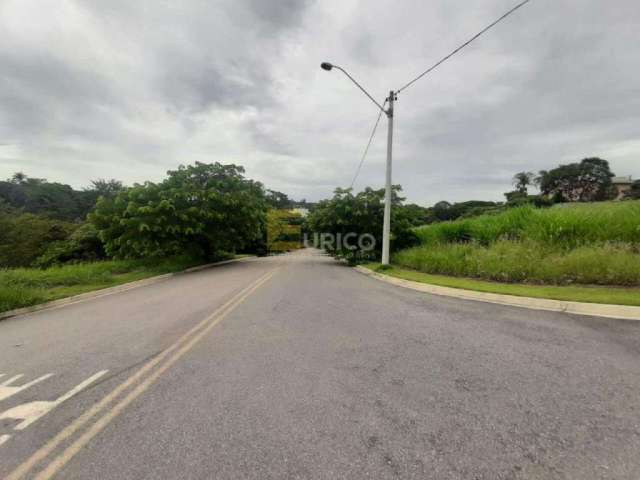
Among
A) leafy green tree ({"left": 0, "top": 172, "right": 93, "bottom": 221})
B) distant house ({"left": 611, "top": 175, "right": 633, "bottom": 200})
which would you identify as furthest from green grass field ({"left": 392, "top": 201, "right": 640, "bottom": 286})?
Result: distant house ({"left": 611, "top": 175, "right": 633, "bottom": 200})

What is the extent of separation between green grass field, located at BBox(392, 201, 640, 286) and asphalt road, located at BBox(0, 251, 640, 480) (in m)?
3.06

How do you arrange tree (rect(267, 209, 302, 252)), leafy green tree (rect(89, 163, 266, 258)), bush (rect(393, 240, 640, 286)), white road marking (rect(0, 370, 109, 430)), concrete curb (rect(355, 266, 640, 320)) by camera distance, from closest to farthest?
white road marking (rect(0, 370, 109, 430)) < concrete curb (rect(355, 266, 640, 320)) < bush (rect(393, 240, 640, 286)) < leafy green tree (rect(89, 163, 266, 258)) < tree (rect(267, 209, 302, 252))

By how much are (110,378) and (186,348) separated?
37.8 inches

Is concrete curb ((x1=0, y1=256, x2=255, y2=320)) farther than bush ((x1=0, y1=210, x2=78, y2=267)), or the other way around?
bush ((x1=0, y1=210, x2=78, y2=267))

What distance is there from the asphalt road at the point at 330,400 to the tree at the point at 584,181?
84913mm

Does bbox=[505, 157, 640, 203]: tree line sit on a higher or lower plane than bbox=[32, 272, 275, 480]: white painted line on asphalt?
higher

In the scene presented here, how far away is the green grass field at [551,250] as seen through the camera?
6.93 metres

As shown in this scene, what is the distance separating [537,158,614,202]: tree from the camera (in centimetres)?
6862

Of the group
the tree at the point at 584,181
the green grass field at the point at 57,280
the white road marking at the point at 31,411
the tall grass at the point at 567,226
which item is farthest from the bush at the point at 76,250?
the tree at the point at 584,181

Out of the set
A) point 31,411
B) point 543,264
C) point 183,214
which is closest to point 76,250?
point 183,214

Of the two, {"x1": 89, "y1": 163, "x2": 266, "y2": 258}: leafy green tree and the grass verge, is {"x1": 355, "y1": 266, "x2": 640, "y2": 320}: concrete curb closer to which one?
the grass verge

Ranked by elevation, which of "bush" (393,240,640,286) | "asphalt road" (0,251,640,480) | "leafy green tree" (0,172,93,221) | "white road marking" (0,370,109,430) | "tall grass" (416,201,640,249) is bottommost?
"white road marking" (0,370,109,430)

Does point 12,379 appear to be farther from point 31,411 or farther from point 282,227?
point 282,227

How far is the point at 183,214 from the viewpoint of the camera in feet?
52.4
